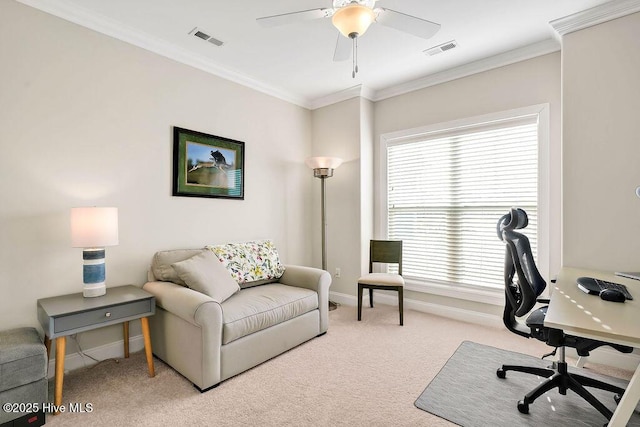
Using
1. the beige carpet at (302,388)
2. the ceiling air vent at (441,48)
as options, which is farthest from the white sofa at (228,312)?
the ceiling air vent at (441,48)

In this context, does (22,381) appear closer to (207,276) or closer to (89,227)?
(89,227)

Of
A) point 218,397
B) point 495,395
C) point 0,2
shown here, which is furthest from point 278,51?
point 495,395

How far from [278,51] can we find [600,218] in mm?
3165

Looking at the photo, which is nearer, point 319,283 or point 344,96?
point 319,283

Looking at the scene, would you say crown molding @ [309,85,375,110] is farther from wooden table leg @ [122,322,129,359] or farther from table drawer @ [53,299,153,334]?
wooden table leg @ [122,322,129,359]

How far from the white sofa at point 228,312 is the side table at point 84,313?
0.50ft

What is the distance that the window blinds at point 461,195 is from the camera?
315cm

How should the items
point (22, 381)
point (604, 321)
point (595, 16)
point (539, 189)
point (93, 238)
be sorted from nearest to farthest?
point (604, 321)
point (22, 381)
point (93, 238)
point (595, 16)
point (539, 189)

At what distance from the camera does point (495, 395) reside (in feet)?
6.68

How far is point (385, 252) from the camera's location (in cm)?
386

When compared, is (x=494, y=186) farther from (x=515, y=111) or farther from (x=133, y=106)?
(x=133, y=106)

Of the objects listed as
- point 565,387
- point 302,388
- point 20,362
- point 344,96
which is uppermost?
point 344,96

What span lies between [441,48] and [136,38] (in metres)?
2.82

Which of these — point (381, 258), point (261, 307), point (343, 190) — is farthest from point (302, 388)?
point (343, 190)
